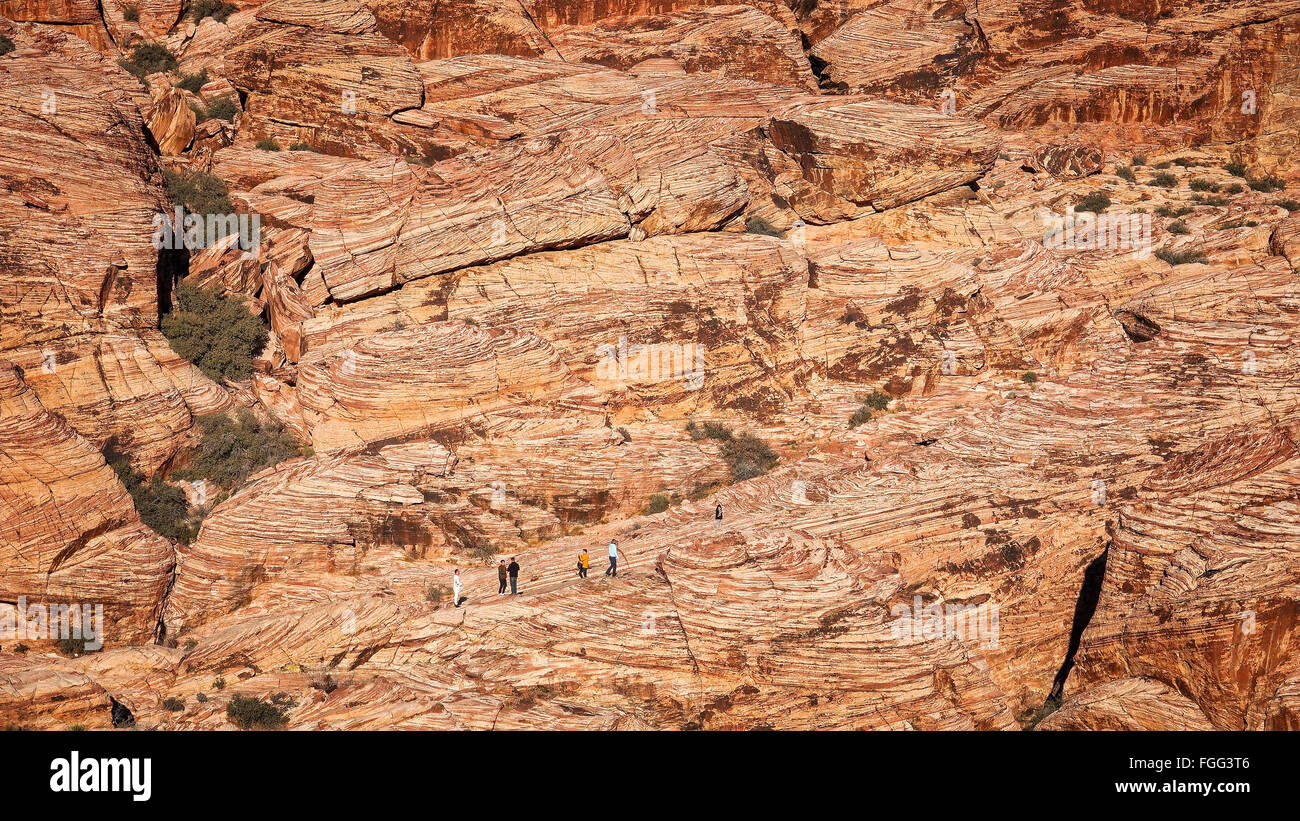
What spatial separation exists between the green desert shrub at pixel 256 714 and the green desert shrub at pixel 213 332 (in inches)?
456

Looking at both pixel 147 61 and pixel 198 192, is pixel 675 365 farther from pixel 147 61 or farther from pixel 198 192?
pixel 147 61

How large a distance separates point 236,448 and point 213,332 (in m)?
4.12

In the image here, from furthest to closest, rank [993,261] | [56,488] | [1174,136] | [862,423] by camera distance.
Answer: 1. [1174,136]
2. [993,261]
3. [862,423]
4. [56,488]

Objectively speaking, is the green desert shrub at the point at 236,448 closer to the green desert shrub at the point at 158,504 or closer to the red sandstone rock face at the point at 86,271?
the red sandstone rock face at the point at 86,271

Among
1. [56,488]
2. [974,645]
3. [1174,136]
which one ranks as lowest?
[974,645]

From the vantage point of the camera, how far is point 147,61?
4925 centimetres

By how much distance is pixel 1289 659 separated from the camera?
106 ft

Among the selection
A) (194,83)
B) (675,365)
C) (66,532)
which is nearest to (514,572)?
(675,365)

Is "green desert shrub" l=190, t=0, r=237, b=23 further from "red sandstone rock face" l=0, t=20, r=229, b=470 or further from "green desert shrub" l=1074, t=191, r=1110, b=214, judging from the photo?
"green desert shrub" l=1074, t=191, r=1110, b=214

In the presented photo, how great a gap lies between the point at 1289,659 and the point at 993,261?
52.5 feet

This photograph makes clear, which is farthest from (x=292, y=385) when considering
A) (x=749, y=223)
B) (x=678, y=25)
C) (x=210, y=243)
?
(x=678, y=25)

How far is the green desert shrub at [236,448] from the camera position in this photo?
38.7 meters

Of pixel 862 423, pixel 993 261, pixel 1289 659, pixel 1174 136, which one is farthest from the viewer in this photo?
pixel 1174 136

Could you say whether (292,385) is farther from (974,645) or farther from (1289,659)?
(1289,659)
